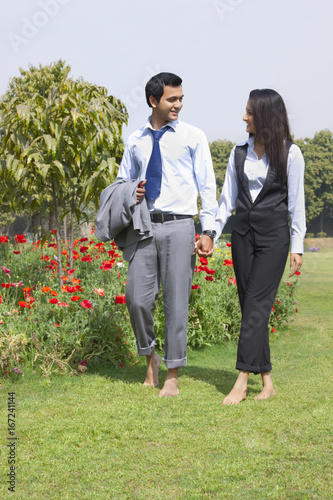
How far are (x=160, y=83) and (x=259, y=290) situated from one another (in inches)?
63.3

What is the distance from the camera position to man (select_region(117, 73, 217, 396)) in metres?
3.99

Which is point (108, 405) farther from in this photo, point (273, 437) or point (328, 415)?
point (328, 415)

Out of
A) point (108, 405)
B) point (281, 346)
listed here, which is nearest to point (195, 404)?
point (108, 405)

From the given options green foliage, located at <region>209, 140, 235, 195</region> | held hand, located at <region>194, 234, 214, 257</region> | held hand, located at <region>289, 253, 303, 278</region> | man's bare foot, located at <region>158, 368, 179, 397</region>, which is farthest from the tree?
green foliage, located at <region>209, 140, 235, 195</region>

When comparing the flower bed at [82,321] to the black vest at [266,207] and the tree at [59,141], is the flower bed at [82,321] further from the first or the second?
the black vest at [266,207]

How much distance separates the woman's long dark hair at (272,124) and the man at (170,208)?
1.44 feet

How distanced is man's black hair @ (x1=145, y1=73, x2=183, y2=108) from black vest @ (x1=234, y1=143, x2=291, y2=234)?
→ 0.79 meters

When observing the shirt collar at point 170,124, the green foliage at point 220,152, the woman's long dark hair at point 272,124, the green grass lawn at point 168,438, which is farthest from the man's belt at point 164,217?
the green foliage at point 220,152

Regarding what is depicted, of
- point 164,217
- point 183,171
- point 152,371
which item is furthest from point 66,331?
point 183,171

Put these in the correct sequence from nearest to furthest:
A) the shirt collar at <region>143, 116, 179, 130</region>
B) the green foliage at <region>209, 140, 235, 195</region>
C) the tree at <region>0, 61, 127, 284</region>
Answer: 1. the shirt collar at <region>143, 116, 179, 130</region>
2. the tree at <region>0, 61, 127, 284</region>
3. the green foliage at <region>209, 140, 235, 195</region>

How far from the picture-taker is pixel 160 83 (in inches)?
158

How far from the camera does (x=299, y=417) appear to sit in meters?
3.49

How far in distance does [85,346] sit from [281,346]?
2.43 m

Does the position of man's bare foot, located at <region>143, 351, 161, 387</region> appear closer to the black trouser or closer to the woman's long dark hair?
the black trouser
